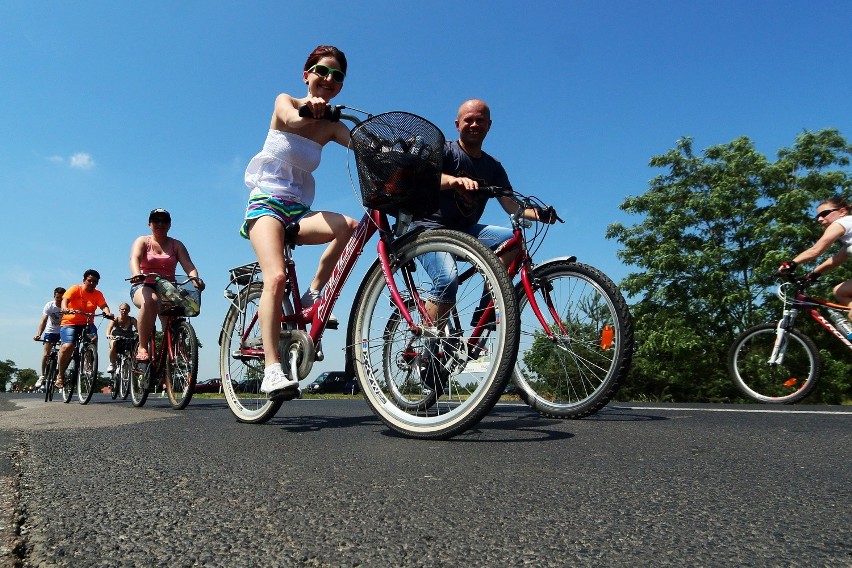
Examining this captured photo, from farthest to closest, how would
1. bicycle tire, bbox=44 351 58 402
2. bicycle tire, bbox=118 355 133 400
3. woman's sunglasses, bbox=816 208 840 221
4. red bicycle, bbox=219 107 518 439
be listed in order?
bicycle tire, bbox=44 351 58 402 < bicycle tire, bbox=118 355 133 400 < woman's sunglasses, bbox=816 208 840 221 < red bicycle, bbox=219 107 518 439

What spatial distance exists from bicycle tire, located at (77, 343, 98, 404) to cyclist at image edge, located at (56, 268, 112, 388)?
27 cm

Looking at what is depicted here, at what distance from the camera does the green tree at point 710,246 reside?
84.6 feet

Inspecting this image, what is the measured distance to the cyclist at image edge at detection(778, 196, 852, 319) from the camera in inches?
259

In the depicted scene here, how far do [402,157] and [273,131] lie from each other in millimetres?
1108

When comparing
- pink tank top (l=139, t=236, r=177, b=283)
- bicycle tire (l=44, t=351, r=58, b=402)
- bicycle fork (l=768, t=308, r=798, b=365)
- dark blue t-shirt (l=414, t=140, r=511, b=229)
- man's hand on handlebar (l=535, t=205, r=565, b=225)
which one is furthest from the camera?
bicycle tire (l=44, t=351, r=58, b=402)

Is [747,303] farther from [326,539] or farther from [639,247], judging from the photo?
[326,539]

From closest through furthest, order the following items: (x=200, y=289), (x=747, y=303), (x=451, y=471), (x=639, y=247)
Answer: (x=451, y=471) → (x=200, y=289) → (x=747, y=303) → (x=639, y=247)

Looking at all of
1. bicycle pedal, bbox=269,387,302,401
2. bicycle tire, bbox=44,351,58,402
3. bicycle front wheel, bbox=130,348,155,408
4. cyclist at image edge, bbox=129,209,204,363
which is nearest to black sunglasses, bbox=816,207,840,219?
bicycle pedal, bbox=269,387,302,401

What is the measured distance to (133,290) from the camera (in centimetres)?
639

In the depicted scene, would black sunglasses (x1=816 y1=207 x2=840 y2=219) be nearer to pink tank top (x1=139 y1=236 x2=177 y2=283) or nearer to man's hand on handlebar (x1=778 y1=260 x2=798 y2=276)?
man's hand on handlebar (x1=778 y1=260 x2=798 y2=276)

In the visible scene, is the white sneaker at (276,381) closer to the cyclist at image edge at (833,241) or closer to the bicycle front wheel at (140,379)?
the bicycle front wheel at (140,379)

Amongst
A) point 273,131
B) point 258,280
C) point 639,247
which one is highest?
point 639,247

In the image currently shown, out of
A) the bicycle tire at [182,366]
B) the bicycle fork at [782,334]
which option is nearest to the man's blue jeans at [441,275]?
the bicycle tire at [182,366]

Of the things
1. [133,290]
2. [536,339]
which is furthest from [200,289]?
[536,339]
